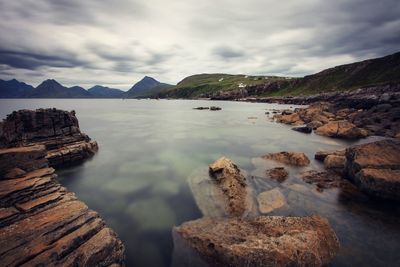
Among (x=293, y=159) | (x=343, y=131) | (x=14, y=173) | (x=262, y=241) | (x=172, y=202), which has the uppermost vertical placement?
(x=14, y=173)

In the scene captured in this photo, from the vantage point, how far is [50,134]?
2742cm

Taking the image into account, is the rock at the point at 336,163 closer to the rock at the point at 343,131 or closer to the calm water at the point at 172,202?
the calm water at the point at 172,202

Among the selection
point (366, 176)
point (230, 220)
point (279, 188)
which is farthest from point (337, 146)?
point (230, 220)

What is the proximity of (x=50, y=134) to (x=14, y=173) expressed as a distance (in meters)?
13.9

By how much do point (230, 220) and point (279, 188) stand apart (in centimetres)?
721

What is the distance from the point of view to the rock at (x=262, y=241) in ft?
31.1

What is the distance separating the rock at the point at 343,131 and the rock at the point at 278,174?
88.4 ft

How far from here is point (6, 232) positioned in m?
10.1

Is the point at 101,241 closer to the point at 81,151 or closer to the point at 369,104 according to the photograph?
the point at 81,151

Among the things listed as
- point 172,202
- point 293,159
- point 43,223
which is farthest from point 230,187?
point 43,223

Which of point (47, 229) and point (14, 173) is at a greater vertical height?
point (14, 173)

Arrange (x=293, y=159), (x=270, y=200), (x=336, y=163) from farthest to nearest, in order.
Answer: (x=293, y=159) → (x=336, y=163) → (x=270, y=200)

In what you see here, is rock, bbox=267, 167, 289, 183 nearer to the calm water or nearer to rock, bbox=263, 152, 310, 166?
the calm water

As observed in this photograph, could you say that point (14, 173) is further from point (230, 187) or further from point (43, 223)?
point (230, 187)
